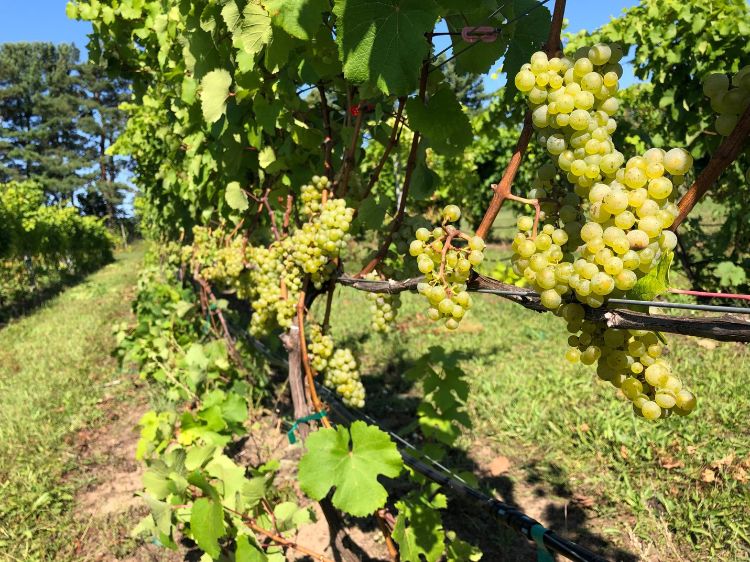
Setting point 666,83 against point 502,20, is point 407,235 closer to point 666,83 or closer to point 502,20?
point 502,20

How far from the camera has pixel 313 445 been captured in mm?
1656

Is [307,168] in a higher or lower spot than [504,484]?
higher

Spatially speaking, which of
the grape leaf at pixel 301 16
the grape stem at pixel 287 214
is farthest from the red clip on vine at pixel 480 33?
the grape stem at pixel 287 214

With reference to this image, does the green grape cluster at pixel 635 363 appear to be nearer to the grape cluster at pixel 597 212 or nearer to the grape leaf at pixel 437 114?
the grape cluster at pixel 597 212

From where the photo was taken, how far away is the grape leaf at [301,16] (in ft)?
3.74

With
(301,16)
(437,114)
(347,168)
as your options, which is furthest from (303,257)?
(301,16)

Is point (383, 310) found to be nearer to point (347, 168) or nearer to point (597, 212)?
point (347, 168)

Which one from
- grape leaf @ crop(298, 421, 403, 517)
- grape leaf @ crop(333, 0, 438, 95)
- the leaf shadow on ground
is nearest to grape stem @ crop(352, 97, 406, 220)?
grape leaf @ crop(333, 0, 438, 95)

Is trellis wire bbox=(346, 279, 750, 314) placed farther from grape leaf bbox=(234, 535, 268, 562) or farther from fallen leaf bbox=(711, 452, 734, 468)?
fallen leaf bbox=(711, 452, 734, 468)

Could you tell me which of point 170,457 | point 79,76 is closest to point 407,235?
point 170,457

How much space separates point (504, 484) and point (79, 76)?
58.1 metres

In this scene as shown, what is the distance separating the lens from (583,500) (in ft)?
9.07

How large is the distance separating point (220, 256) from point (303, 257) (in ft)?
5.16

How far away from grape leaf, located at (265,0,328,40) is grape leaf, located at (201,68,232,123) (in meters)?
0.93
